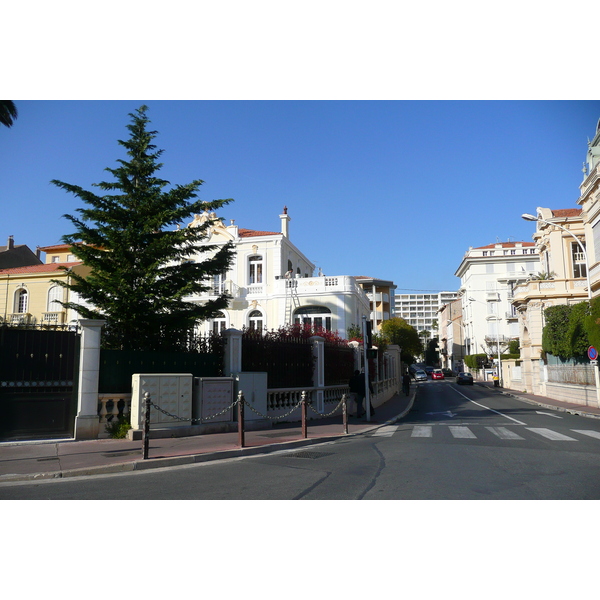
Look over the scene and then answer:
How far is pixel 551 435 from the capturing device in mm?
13289

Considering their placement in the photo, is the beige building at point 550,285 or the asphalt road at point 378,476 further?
the beige building at point 550,285

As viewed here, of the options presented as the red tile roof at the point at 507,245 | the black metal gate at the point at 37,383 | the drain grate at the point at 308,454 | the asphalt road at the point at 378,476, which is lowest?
the drain grate at the point at 308,454

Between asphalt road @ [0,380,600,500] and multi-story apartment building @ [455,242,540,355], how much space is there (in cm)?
6732

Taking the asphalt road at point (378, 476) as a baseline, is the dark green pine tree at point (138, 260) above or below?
above

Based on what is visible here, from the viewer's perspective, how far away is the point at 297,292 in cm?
3400

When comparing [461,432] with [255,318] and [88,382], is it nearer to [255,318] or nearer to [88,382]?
[88,382]

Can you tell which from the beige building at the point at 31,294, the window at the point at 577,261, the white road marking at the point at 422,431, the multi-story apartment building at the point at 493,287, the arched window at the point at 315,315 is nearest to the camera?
the white road marking at the point at 422,431

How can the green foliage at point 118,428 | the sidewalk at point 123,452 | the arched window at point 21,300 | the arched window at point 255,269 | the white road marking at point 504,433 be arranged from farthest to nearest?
the arched window at point 21,300, the arched window at point 255,269, the white road marking at point 504,433, the green foliage at point 118,428, the sidewalk at point 123,452

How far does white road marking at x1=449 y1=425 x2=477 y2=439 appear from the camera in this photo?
42.6 ft

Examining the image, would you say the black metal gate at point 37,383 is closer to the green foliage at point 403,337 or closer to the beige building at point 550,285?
the beige building at point 550,285

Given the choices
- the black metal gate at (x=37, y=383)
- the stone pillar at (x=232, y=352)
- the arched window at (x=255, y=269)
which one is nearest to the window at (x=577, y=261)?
the arched window at (x=255, y=269)

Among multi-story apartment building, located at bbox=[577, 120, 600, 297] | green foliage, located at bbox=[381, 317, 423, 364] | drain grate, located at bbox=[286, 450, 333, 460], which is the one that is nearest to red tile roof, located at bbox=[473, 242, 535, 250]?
green foliage, located at bbox=[381, 317, 423, 364]

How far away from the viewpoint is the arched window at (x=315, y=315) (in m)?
34.1

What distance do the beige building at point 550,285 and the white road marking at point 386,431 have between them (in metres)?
23.8
